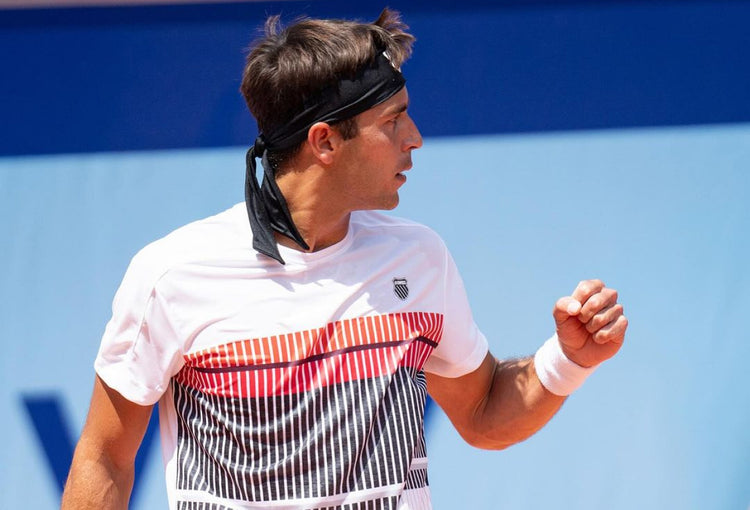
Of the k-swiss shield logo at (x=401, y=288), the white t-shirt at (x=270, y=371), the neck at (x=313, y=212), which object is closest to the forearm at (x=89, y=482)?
the white t-shirt at (x=270, y=371)

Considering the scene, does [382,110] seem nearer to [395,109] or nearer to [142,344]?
[395,109]

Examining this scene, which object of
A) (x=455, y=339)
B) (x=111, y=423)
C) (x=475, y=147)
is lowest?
(x=111, y=423)

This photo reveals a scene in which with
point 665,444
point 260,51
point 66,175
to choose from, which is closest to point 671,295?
point 665,444

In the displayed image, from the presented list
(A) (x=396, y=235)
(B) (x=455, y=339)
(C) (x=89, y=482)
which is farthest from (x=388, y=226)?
(C) (x=89, y=482)

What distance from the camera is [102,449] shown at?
2178 mm

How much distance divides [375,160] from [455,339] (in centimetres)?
46

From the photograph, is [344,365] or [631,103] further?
[631,103]

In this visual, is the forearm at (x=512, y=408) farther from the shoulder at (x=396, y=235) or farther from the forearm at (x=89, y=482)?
the forearm at (x=89, y=482)

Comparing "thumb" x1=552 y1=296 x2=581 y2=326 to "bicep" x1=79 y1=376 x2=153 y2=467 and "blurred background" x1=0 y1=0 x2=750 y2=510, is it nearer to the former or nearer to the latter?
"bicep" x1=79 y1=376 x2=153 y2=467

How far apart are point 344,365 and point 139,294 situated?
45cm

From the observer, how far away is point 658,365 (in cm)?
354

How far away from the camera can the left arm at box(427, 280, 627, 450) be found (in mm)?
2195

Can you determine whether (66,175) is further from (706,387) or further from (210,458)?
(706,387)

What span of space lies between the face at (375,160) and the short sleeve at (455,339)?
9.7 inches
